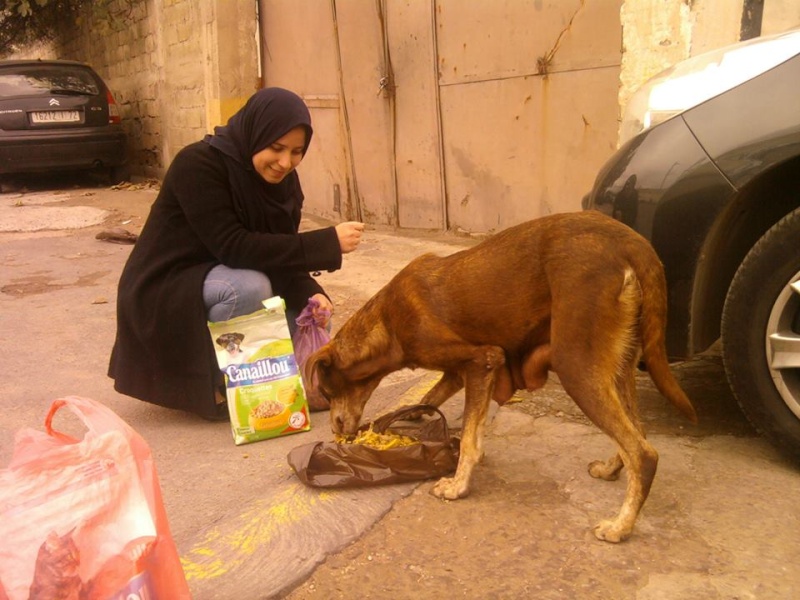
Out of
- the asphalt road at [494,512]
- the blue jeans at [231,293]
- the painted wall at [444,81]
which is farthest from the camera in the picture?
the painted wall at [444,81]

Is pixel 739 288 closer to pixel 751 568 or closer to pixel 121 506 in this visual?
pixel 751 568

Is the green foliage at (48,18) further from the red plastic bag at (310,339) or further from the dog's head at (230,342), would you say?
the dog's head at (230,342)

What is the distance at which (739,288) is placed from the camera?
3.04m

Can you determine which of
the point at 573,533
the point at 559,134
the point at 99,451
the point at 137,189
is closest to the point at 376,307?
the point at 573,533

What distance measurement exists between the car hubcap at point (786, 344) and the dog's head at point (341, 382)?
1.56 meters

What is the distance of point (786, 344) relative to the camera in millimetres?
2941

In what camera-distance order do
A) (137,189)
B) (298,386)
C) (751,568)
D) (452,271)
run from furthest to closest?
(137,189) < (298,386) < (452,271) < (751,568)

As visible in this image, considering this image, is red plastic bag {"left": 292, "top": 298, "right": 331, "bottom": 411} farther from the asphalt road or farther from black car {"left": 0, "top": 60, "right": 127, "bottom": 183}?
black car {"left": 0, "top": 60, "right": 127, "bottom": 183}

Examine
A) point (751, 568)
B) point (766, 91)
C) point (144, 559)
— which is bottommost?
point (751, 568)

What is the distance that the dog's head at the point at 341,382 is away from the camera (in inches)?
135

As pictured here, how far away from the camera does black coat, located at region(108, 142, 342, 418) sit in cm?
370

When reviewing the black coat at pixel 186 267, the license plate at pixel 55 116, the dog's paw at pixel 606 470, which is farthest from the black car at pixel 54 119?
the dog's paw at pixel 606 470

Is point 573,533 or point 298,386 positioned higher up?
point 298,386

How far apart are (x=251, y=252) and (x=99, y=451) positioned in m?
1.90
